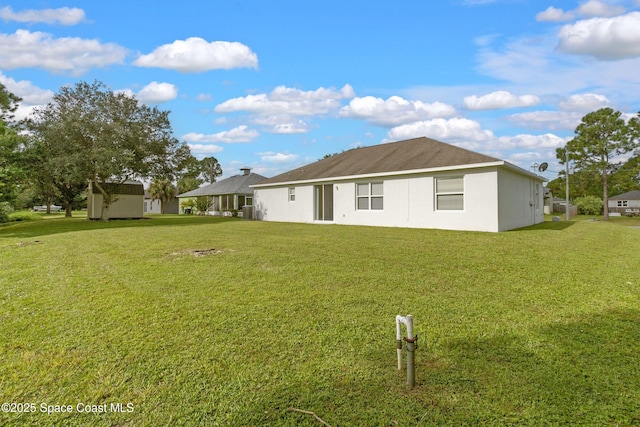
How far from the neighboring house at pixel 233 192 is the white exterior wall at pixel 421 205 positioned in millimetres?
13401

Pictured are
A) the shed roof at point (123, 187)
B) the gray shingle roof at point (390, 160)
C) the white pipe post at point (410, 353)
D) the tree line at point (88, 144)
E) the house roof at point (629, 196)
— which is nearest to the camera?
the white pipe post at point (410, 353)

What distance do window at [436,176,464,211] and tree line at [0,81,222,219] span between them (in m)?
17.6

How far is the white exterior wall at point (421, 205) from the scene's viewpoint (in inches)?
497

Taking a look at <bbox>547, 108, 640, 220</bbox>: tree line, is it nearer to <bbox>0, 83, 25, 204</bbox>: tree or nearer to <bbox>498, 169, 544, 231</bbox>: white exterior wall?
<bbox>498, 169, 544, 231</bbox>: white exterior wall

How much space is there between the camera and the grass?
2352mm

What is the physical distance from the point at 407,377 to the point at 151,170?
2546cm

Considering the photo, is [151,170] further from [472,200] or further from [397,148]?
[472,200]

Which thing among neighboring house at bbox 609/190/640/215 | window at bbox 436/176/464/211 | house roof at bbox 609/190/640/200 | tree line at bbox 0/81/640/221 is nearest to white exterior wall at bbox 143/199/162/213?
tree line at bbox 0/81/640/221

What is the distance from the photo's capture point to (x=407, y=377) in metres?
2.59

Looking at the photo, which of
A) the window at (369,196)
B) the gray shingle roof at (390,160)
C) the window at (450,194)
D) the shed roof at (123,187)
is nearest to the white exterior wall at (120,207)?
the shed roof at (123,187)

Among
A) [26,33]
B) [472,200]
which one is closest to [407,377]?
[472,200]

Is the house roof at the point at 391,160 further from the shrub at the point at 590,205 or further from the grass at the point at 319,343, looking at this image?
the shrub at the point at 590,205

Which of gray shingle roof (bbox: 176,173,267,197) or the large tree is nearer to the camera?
the large tree

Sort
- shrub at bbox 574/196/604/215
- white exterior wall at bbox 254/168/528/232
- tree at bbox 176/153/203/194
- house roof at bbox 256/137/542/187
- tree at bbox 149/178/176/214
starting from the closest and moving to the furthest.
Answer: white exterior wall at bbox 254/168/528/232 → house roof at bbox 256/137/542/187 → tree at bbox 176/153/203/194 → shrub at bbox 574/196/604/215 → tree at bbox 149/178/176/214
